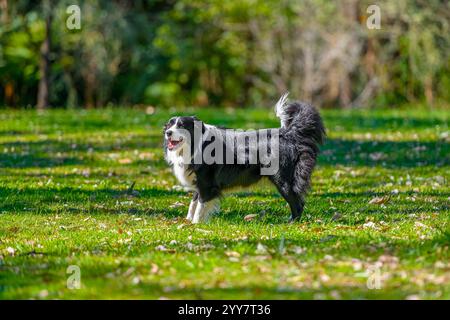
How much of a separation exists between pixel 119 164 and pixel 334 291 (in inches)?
306

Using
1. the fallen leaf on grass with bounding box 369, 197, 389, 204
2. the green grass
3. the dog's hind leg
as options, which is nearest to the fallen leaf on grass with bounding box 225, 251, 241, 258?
the green grass

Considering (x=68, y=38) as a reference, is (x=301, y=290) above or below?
below

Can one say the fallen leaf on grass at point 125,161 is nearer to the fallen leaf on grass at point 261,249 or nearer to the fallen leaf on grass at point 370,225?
the fallen leaf on grass at point 370,225

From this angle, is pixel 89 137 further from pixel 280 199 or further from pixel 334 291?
pixel 334 291

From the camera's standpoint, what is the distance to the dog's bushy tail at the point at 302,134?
9.32 m

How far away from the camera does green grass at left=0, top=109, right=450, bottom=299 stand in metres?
6.52

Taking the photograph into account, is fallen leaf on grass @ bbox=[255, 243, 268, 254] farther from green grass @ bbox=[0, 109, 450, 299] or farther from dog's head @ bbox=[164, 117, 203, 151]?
dog's head @ bbox=[164, 117, 203, 151]

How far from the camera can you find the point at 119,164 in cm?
1363

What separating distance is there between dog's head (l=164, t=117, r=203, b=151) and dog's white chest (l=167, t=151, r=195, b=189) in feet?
0.51

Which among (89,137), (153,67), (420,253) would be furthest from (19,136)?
(153,67)

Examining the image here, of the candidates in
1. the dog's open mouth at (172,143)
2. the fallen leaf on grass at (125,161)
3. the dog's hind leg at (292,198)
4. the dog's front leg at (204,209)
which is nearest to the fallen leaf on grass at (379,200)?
the dog's hind leg at (292,198)

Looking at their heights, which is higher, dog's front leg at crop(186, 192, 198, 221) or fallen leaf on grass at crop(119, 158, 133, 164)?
dog's front leg at crop(186, 192, 198, 221)

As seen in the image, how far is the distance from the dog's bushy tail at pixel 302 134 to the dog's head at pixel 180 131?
3.17 ft

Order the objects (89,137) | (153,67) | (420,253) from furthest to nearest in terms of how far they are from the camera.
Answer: (153,67) → (89,137) → (420,253)
